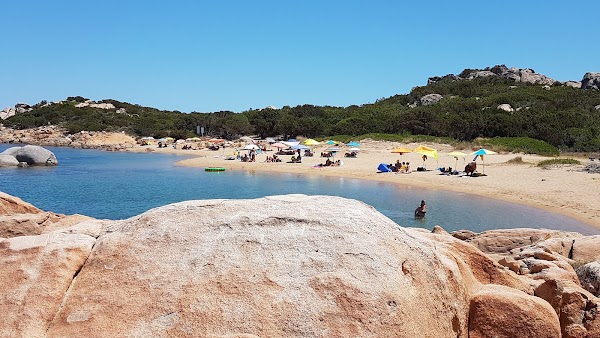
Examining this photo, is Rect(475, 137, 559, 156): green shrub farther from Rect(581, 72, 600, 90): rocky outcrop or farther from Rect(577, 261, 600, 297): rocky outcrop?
Rect(581, 72, 600, 90): rocky outcrop

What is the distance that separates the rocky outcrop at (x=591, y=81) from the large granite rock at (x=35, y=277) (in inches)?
4265

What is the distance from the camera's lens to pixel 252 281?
5664 mm

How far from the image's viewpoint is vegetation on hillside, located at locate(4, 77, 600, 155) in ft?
202

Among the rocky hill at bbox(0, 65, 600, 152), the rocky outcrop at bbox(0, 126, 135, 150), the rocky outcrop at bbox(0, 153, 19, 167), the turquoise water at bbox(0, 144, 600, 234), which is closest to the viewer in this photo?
the turquoise water at bbox(0, 144, 600, 234)

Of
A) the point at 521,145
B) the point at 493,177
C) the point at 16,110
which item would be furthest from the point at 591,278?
the point at 16,110

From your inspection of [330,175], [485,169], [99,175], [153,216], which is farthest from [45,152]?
[153,216]

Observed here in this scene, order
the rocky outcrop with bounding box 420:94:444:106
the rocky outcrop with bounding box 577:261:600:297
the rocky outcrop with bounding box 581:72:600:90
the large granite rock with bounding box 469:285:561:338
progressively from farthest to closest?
the rocky outcrop with bounding box 420:94:444:106 < the rocky outcrop with bounding box 581:72:600:90 < the rocky outcrop with bounding box 577:261:600:297 < the large granite rock with bounding box 469:285:561:338

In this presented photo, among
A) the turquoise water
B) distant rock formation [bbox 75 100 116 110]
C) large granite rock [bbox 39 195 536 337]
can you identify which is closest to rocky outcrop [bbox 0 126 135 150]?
distant rock formation [bbox 75 100 116 110]

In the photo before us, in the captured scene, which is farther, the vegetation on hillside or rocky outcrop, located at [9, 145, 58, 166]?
the vegetation on hillside

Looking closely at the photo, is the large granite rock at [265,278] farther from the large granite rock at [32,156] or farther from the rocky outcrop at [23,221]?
the large granite rock at [32,156]

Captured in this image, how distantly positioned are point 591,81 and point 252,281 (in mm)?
110500

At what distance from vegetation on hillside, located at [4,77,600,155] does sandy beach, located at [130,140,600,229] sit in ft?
32.6

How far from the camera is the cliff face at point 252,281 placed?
538 centimetres

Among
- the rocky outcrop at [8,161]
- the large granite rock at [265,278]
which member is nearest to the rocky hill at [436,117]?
the rocky outcrop at [8,161]
